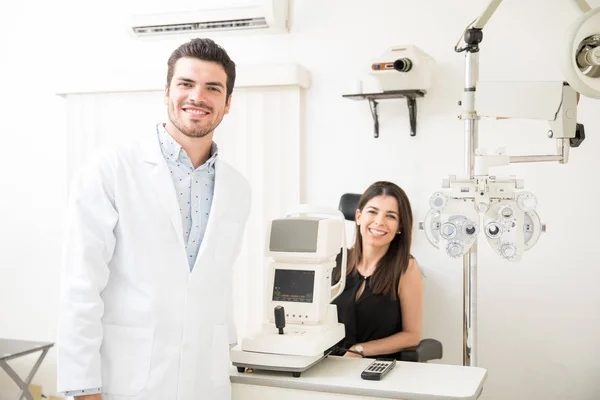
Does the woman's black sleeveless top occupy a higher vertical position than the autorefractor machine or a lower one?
lower

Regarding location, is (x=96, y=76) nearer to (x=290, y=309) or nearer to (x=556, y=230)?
(x=290, y=309)

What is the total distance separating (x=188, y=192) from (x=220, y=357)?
0.51 metres

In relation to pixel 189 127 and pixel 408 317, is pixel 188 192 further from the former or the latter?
pixel 408 317

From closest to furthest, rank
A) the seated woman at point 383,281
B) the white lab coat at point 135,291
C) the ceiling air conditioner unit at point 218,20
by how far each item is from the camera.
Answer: the white lab coat at point 135,291
the seated woman at point 383,281
the ceiling air conditioner unit at point 218,20

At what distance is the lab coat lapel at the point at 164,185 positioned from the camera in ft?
5.95

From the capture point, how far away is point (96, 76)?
3715mm

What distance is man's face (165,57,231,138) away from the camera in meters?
1.86

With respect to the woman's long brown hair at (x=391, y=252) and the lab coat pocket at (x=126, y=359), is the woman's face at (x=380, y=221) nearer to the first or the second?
the woman's long brown hair at (x=391, y=252)

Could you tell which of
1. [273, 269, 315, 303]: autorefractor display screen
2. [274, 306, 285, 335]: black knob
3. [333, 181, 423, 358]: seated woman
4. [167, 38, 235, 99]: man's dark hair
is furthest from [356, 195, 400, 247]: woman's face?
[167, 38, 235, 99]: man's dark hair

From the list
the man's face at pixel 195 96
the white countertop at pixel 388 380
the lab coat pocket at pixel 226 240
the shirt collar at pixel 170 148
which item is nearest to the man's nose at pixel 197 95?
the man's face at pixel 195 96

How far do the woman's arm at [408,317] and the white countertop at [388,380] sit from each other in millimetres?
588

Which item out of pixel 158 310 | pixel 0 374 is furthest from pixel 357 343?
pixel 0 374

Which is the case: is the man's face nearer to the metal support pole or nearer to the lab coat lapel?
the lab coat lapel

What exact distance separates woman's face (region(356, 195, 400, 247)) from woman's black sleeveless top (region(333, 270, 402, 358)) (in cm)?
20
